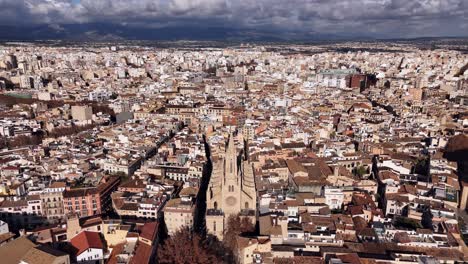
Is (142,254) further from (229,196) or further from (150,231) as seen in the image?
(229,196)

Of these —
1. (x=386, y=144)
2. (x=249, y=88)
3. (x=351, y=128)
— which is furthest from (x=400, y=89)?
(x=386, y=144)

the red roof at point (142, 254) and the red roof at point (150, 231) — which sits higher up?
the red roof at point (150, 231)

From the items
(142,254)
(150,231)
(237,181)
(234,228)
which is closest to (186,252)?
(142,254)

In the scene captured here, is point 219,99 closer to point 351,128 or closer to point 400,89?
point 351,128

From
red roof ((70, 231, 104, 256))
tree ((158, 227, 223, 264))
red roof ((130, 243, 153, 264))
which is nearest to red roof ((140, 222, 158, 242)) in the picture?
red roof ((130, 243, 153, 264))

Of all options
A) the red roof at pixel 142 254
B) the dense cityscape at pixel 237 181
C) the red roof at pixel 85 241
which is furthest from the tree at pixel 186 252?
the red roof at pixel 85 241

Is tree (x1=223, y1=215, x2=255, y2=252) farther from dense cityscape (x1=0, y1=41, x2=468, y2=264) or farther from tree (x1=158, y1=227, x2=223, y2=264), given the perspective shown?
tree (x1=158, y1=227, x2=223, y2=264)

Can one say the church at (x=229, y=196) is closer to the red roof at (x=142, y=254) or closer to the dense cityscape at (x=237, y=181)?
the dense cityscape at (x=237, y=181)
